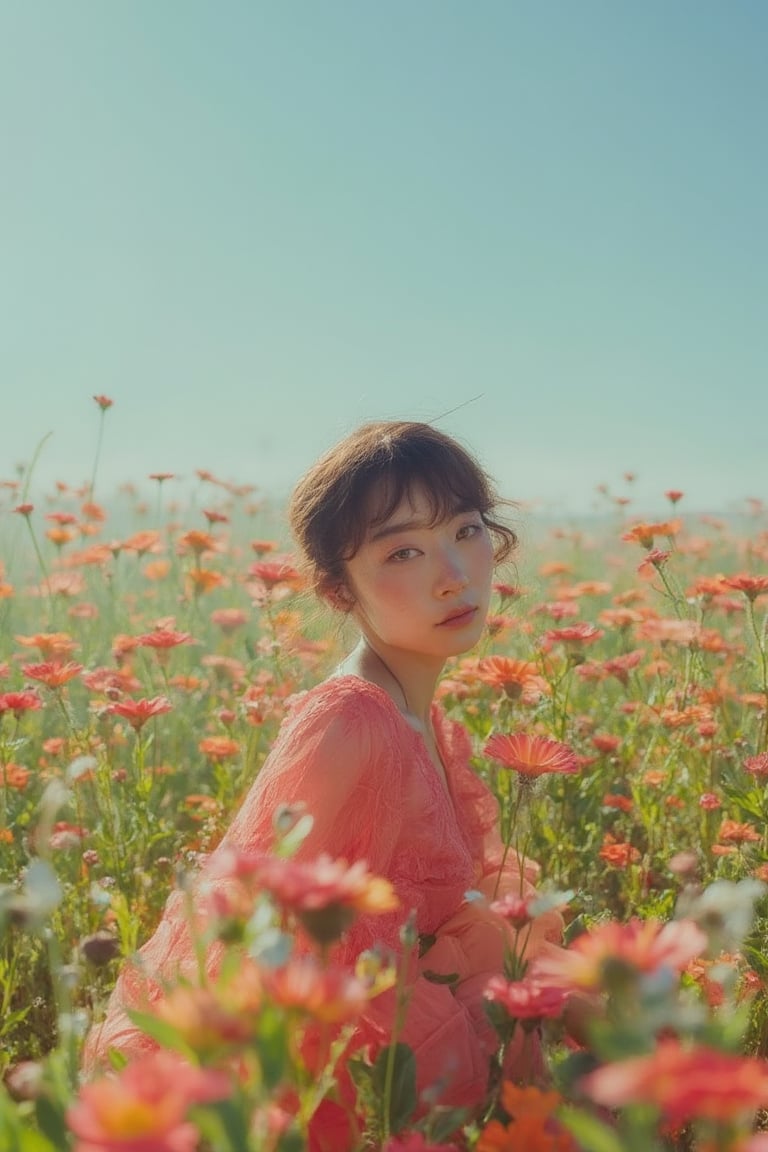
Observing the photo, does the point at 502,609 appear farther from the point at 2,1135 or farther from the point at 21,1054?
the point at 2,1135

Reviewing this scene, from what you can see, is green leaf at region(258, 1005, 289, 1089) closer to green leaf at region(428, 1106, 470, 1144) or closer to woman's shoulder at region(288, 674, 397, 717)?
green leaf at region(428, 1106, 470, 1144)

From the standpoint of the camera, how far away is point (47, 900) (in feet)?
2.55

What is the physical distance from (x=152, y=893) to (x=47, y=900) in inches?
66.5

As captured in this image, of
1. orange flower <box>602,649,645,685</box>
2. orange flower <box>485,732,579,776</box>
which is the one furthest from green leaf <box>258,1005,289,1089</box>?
orange flower <box>602,649,645,685</box>

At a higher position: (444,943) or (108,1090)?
(108,1090)

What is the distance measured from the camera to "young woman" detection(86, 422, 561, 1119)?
1543 millimetres

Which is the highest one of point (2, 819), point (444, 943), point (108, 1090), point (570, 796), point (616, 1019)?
point (108, 1090)

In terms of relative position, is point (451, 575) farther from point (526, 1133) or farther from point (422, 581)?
point (526, 1133)

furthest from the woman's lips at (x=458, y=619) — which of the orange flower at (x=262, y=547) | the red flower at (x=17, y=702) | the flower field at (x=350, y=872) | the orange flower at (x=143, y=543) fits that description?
the orange flower at (x=143, y=543)

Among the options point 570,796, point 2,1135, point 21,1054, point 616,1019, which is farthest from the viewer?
point 570,796

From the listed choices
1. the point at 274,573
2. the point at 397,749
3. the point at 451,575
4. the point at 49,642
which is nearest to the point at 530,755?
the point at 397,749

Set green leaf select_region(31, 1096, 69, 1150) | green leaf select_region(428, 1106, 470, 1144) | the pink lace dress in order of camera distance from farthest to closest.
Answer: the pink lace dress → green leaf select_region(428, 1106, 470, 1144) → green leaf select_region(31, 1096, 69, 1150)

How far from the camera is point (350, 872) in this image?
0.77 meters

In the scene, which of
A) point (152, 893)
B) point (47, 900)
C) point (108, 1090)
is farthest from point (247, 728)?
point (108, 1090)
